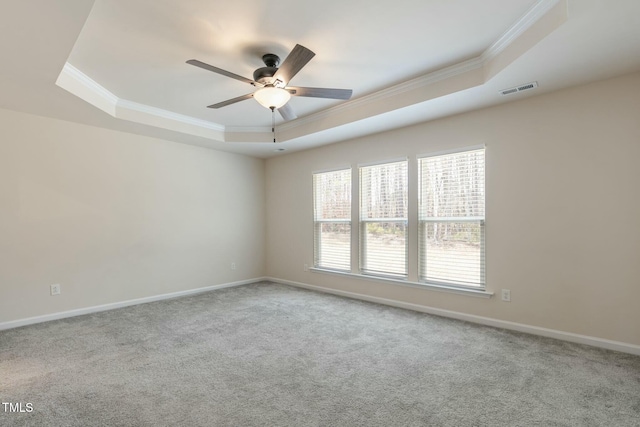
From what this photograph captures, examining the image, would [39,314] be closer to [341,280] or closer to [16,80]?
[16,80]

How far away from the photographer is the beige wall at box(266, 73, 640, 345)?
2.87 meters

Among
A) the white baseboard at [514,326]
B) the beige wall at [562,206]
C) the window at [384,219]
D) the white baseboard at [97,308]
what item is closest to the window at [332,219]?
the window at [384,219]

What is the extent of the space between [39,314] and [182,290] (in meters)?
1.77

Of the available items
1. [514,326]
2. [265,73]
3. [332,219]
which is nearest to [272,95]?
[265,73]

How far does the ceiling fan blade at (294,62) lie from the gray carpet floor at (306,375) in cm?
240

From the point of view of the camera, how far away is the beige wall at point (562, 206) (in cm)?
287

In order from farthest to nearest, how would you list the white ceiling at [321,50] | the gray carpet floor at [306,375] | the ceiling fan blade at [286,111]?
the ceiling fan blade at [286,111] → the white ceiling at [321,50] → the gray carpet floor at [306,375]

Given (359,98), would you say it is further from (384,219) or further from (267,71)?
(384,219)

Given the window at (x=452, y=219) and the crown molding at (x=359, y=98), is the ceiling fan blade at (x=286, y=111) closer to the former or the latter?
the crown molding at (x=359, y=98)

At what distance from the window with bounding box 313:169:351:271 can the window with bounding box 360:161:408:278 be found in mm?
314

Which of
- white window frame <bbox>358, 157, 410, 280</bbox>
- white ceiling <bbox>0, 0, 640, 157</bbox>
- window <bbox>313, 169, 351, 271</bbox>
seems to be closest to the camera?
white ceiling <bbox>0, 0, 640, 157</bbox>

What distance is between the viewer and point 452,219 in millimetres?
3953

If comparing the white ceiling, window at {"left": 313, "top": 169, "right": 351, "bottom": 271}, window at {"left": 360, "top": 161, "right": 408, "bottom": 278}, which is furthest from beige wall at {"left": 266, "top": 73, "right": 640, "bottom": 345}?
window at {"left": 313, "top": 169, "right": 351, "bottom": 271}

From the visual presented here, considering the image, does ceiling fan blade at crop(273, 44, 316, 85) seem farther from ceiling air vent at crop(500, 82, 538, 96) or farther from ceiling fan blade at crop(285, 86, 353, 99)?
ceiling air vent at crop(500, 82, 538, 96)
